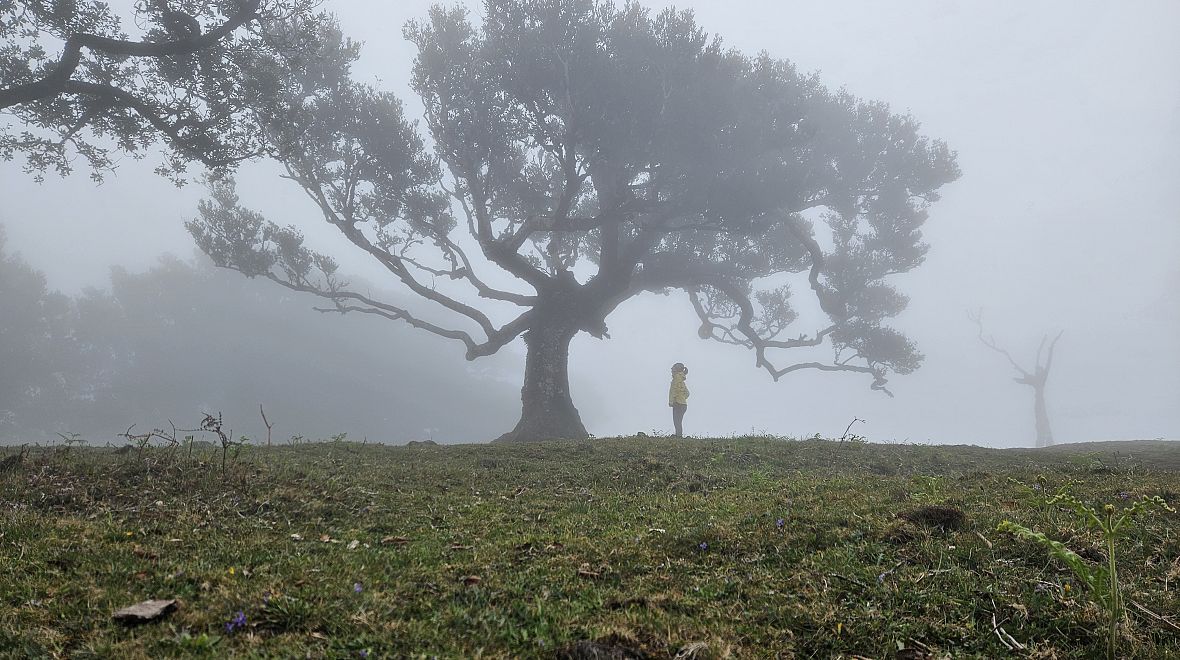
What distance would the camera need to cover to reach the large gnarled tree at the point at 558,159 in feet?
79.0

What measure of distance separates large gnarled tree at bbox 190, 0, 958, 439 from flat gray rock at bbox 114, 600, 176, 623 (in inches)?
779

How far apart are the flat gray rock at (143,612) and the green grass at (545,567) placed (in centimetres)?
9

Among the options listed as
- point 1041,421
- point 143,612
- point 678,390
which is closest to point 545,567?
point 143,612

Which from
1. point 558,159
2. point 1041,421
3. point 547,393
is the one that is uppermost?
point 558,159

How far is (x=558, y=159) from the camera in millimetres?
24828

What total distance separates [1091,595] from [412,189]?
2842 cm

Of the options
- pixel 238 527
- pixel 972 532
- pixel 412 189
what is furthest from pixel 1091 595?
pixel 412 189

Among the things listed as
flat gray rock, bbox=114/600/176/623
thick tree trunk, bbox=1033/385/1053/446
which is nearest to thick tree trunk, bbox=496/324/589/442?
flat gray rock, bbox=114/600/176/623

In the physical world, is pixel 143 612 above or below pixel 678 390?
below

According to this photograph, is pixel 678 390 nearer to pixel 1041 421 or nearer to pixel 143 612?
pixel 143 612

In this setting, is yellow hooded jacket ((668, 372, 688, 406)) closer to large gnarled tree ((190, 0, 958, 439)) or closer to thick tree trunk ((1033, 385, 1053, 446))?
large gnarled tree ((190, 0, 958, 439))

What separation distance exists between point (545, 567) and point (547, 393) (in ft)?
65.4

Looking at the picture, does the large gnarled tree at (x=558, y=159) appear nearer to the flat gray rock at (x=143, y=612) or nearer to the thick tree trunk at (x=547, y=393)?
the thick tree trunk at (x=547, y=393)

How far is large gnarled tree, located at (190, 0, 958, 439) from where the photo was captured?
79.0ft
